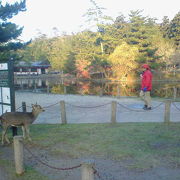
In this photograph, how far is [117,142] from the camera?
21.1 feet

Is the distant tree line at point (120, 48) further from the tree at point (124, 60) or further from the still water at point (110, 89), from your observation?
the still water at point (110, 89)

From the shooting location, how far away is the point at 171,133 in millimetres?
7121

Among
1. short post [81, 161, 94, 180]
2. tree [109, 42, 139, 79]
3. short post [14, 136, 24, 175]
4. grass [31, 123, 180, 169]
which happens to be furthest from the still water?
short post [81, 161, 94, 180]

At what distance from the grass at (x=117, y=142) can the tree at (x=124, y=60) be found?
101 feet

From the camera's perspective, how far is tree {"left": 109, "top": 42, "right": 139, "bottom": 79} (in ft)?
124

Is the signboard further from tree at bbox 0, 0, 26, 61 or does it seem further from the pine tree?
the pine tree

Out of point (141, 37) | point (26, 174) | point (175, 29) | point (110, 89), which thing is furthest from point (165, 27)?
point (26, 174)

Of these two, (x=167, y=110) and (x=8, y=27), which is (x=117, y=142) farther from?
(x=8, y=27)

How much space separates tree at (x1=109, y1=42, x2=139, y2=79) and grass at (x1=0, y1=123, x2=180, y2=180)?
1208 inches

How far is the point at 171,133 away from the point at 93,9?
4278 centimetres

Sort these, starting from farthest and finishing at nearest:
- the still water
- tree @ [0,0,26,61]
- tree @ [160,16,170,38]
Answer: tree @ [160,16,170,38], the still water, tree @ [0,0,26,61]

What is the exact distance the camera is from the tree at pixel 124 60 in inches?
1494

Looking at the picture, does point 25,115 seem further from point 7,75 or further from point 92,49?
point 92,49

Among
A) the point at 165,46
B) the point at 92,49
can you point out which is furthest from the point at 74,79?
the point at 165,46
